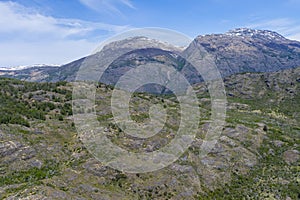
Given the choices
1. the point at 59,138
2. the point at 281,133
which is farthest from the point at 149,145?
the point at 281,133

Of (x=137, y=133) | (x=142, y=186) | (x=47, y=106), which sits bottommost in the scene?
(x=142, y=186)

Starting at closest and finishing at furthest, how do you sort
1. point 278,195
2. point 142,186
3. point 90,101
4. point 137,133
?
point 142,186 → point 278,195 → point 137,133 → point 90,101

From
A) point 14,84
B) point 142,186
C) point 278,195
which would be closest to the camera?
point 142,186

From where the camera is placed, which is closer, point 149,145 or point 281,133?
point 149,145

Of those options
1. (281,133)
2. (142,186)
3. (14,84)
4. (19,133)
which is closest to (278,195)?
(142,186)

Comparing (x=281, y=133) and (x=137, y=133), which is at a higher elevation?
(x=137, y=133)

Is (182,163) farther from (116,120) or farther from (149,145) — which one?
(116,120)
